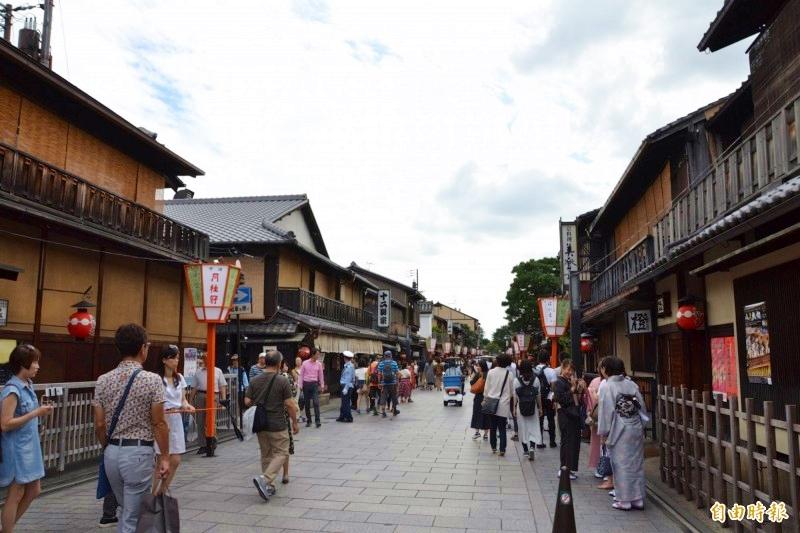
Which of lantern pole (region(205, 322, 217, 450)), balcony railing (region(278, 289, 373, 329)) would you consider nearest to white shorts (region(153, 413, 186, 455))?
lantern pole (region(205, 322, 217, 450))

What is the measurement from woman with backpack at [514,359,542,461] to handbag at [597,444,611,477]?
2078mm

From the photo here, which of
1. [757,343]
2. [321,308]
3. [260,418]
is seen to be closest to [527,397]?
[757,343]

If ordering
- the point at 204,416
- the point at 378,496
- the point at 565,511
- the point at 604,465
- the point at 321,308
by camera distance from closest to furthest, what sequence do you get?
the point at 565,511
the point at 378,496
the point at 604,465
the point at 204,416
the point at 321,308

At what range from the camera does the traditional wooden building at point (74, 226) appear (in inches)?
452

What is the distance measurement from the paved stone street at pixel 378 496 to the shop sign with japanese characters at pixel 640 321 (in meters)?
4.40

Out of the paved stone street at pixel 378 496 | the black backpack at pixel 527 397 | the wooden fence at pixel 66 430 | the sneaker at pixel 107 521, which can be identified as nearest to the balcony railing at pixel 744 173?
the black backpack at pixel 527 397

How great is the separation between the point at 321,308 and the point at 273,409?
19.7m

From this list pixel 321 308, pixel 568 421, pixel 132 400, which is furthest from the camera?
pixel 321 308

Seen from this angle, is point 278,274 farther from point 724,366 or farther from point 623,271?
point 724,366

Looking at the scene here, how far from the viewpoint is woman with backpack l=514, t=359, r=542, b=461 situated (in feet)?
34.9

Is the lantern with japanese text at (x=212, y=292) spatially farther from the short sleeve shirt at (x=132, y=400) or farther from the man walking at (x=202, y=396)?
the short sleeve shirt at (x=132, y=400)

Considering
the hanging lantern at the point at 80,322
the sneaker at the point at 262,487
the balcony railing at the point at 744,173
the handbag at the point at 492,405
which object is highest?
the balcony railing at the point at 744,173

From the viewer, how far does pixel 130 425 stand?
4344 millimetres

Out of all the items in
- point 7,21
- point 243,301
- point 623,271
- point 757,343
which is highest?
point 7,21
